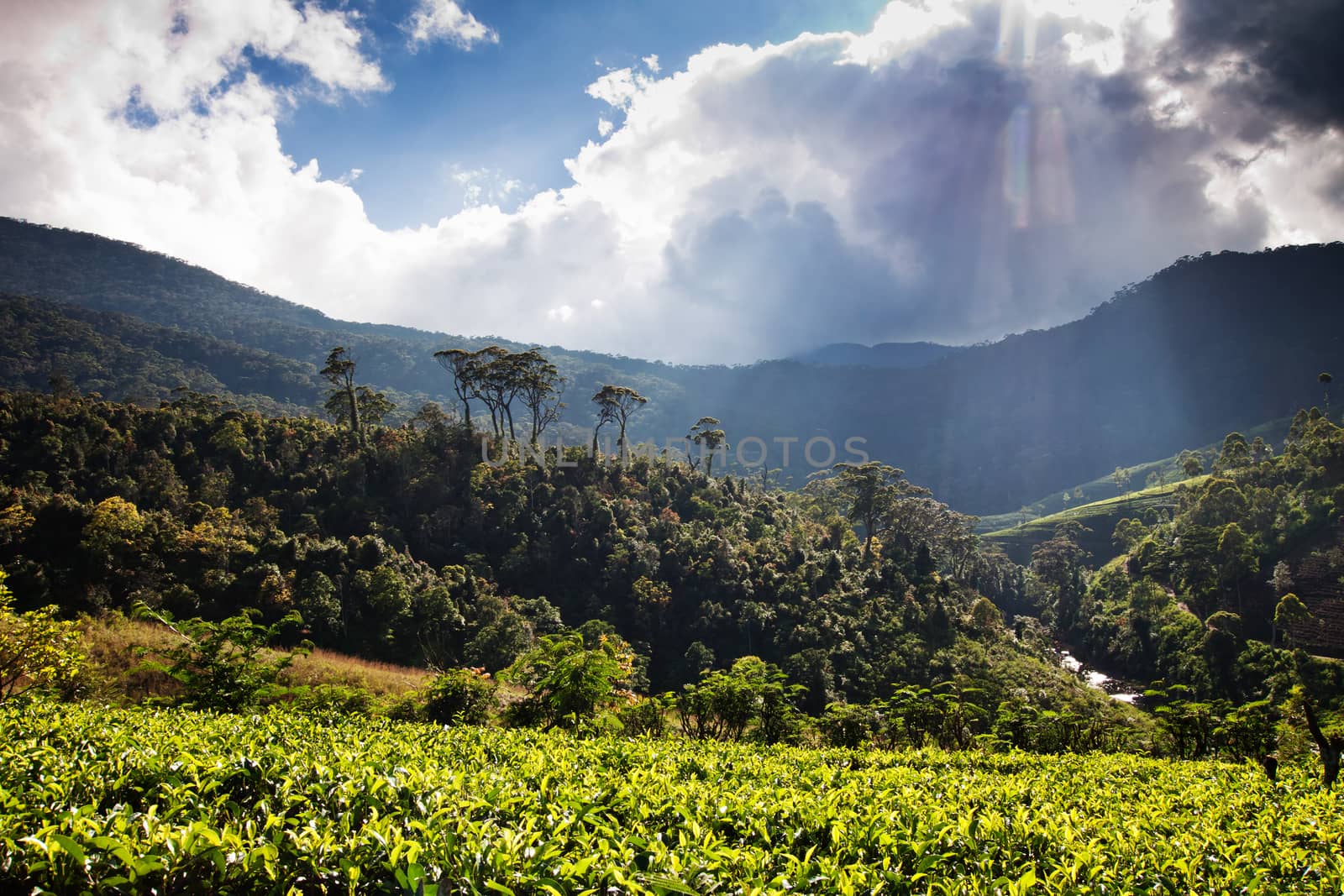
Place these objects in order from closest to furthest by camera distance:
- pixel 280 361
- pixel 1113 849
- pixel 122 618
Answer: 1. pixel 1113 849
2. pixel 122 618
3. pixel 280 361

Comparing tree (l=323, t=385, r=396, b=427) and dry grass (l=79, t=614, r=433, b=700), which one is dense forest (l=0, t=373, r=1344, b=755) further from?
dry grass (l=79, t=614, r=433, b=700)

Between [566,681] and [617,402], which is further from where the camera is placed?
[617,402]

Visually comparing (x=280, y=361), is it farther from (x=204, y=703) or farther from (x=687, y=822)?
(x=687, y=822)

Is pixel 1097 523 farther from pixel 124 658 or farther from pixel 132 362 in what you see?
pixel 132 362

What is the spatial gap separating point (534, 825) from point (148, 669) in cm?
1491

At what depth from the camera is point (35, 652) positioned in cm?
1022

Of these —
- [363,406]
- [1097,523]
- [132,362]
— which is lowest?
[1097,523]

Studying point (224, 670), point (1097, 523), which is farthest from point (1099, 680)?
point (224, 670)

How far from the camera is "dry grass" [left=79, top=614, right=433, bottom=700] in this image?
13031 mm

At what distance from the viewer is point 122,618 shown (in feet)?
56.7

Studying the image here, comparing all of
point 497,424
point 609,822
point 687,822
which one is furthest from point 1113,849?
point 497,424

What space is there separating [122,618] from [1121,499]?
133 metres

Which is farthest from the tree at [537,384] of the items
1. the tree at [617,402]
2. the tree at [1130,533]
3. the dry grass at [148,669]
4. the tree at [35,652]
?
the tree at [1130,533]

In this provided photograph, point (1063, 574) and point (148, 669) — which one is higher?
point (148, 669)
